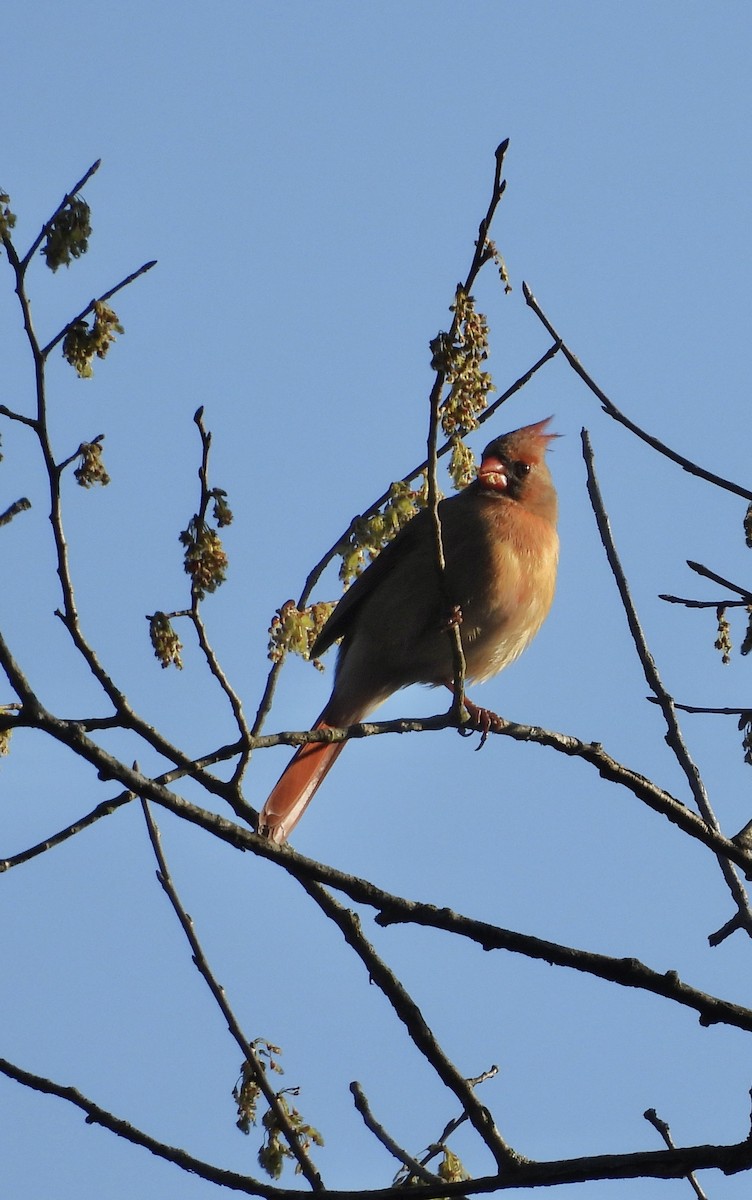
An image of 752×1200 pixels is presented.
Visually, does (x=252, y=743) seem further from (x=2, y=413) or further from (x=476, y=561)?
(x=476, y=561)

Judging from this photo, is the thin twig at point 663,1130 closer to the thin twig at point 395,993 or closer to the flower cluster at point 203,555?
the thin twig at point 395,993

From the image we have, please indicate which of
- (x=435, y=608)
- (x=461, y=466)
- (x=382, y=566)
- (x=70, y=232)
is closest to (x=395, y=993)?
(x=461, y=466)

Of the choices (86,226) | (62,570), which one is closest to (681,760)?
(62,570)

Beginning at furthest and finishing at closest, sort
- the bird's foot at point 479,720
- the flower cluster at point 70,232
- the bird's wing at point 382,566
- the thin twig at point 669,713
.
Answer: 1. the bird's wing at point 382,566
2. the bird's foot at point 479,720
3. the thin twig at point 669,713
4. the flower cluster at point 70,232

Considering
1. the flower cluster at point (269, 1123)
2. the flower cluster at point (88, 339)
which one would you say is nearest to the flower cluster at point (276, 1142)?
the flower cluster at point (269, 1123)

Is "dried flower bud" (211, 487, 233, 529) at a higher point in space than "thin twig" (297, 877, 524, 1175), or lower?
higher

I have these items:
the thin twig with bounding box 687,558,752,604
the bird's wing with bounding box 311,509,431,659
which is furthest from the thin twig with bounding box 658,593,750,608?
the bird's wing with bounding box 311,509,431,659

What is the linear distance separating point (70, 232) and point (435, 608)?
274 centimetres

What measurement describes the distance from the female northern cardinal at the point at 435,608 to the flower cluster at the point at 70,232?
2.56 m

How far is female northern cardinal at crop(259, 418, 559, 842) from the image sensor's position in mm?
5070

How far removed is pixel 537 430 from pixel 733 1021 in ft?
13.5

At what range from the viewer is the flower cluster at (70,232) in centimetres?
258

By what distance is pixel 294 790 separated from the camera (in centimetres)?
484

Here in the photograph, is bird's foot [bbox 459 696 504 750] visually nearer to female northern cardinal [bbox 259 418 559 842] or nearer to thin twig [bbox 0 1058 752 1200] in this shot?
female northern cardinal [bbox 259 418 559 842]
